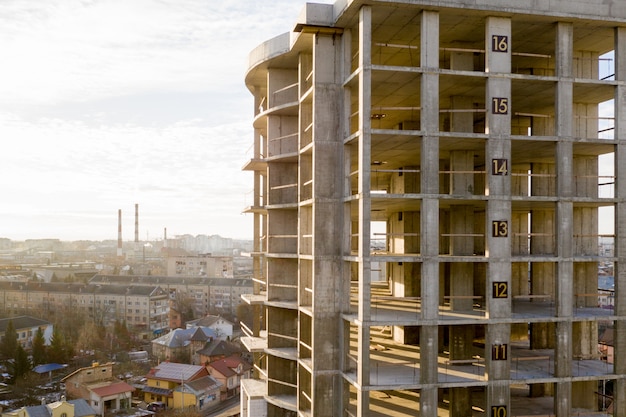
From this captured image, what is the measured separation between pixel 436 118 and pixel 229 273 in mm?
126548

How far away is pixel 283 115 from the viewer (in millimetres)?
25047

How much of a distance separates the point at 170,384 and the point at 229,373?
762 cm

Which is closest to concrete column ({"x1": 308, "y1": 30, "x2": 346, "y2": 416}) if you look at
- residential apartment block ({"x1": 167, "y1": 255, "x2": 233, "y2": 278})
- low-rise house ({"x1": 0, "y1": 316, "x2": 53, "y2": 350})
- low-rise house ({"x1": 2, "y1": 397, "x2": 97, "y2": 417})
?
low-rise house ({"x1": 2, "y1": 397, "x2": 97, "y2": 417})

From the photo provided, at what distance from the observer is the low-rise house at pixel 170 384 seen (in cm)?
5803

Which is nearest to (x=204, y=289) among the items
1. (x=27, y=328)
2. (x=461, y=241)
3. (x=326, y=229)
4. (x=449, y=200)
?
(x=27, y=328)

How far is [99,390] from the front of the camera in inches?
Result: 2148

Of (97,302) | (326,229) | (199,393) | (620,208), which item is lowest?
(199,393)

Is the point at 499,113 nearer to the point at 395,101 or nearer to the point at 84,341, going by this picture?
the point at 395,101

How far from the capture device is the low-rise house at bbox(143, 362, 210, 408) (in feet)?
190

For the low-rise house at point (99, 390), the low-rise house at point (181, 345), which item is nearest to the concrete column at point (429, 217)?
the low-rise house at point (99, 390)

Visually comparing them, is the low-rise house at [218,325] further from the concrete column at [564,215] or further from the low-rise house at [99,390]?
the concrete column at [564,215]

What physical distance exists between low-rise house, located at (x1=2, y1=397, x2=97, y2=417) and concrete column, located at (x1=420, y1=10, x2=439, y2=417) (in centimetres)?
4356

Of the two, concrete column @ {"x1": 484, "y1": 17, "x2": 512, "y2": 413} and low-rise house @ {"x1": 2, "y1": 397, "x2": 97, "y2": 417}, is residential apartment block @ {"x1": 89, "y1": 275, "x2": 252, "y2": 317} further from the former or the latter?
concrete column @ {"x1": 484, "y1": 17, "x2": 512, "y2": 413}

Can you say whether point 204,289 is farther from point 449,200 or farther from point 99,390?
point 449,200
